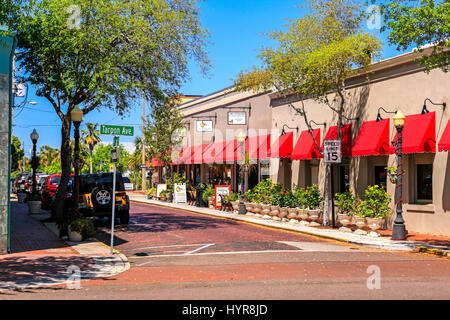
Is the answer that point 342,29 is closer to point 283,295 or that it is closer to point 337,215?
point 337,215

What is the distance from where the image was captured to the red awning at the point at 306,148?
23.1m

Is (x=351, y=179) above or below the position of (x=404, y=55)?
below

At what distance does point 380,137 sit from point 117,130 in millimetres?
10643

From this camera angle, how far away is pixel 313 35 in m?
19.7

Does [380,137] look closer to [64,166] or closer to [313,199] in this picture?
[313,199]

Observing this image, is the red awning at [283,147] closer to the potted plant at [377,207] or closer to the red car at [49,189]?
the potted plant at [377,207]

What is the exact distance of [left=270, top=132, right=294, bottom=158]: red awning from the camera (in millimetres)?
25781

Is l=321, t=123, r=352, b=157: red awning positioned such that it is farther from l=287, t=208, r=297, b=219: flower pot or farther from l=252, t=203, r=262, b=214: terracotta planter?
l=252, t=203, r=262, b=214: terracotta planter

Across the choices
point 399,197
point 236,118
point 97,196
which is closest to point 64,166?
point 97,196

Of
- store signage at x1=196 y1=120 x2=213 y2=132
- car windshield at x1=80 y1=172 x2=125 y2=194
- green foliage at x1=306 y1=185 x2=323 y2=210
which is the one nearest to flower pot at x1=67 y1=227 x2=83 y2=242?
car windshield at x1=80 y1=172 x2=125 y2=194

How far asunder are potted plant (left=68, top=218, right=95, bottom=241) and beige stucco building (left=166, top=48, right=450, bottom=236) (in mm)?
10980
